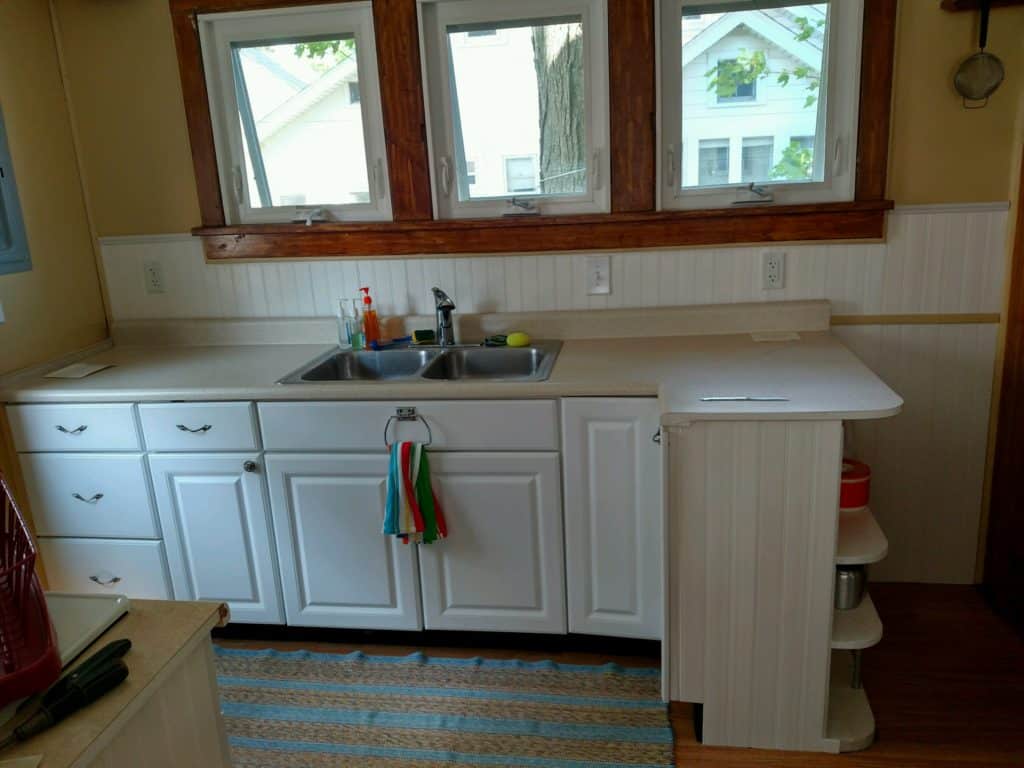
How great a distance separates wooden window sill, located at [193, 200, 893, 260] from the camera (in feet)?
8.16

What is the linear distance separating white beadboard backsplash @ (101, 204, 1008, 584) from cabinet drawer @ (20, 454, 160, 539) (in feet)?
2.59

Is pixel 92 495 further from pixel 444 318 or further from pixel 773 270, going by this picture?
pixel 773 270

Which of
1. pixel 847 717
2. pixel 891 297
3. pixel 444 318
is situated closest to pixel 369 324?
pixel 444 318

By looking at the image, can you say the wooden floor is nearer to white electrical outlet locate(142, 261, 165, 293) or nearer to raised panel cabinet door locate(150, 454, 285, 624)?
raised panel cabinet door locate(150, 454, 285, 624)

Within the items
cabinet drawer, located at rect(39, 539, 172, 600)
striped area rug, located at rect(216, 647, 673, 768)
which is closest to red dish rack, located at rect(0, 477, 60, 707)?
striped area rug, located at rect(216, 647, 673, 768)

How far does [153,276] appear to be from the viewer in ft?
9.43

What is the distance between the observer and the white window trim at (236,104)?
257 cm

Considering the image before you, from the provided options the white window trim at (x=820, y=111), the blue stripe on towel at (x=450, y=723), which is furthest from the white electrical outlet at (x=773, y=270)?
the blue stripe on towel at (x=450, y=723)

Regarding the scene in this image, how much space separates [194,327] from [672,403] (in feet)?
5.99

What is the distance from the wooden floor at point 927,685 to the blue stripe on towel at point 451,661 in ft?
0.12

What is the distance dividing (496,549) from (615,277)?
0.97 meters

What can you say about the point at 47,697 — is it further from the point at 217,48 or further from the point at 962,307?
the point at 962,307

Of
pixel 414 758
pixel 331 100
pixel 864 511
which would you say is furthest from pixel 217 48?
pixel 864 511

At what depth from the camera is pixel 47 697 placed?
0.94m
